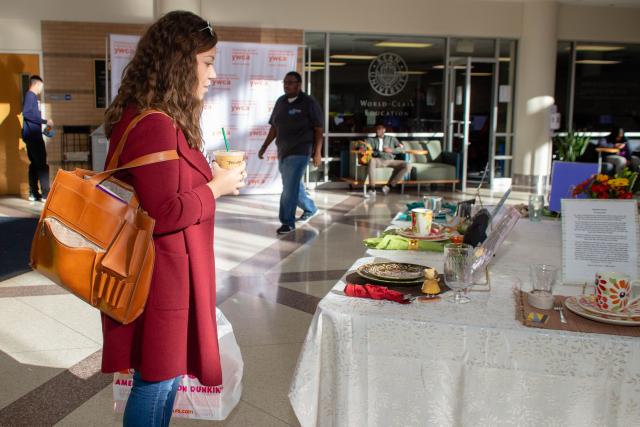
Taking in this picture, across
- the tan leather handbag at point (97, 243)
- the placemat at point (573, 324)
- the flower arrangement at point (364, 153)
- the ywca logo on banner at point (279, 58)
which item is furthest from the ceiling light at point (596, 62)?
the tan leather handbag at point (97, 243)

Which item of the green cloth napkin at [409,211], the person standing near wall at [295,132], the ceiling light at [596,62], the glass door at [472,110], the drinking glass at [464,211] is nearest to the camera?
the drinking glass at [464,211]

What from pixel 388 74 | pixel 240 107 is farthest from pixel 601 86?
pixel 240 107

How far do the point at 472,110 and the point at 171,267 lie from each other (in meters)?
10.7

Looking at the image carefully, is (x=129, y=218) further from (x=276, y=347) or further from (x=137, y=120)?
(x=276, y=347)

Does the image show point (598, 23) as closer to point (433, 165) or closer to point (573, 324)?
point (433, 165)

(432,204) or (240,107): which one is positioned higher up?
(240,107)

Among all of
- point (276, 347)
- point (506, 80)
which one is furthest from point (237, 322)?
point (506, 80)

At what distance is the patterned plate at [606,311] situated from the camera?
1.63 m

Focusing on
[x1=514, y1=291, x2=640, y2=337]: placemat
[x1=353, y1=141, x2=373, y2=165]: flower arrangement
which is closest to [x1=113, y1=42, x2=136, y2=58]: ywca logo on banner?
[x1=353, y1=141, x2=373, y2=165]: flower arrangement

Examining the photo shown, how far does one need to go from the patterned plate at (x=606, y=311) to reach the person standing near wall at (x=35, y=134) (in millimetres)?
8010

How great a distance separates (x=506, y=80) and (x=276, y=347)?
9.11m

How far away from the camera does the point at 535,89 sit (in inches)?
424

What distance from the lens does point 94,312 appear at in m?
4.09

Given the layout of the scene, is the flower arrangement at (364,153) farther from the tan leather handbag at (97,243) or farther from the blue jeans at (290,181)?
the tan leather handbag at (97,243)
